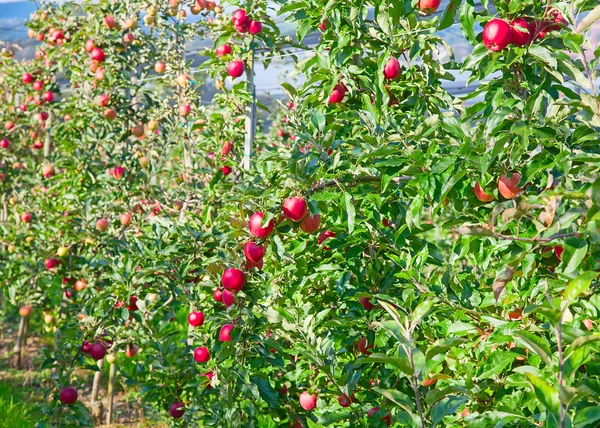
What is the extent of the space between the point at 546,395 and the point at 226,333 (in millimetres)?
1277

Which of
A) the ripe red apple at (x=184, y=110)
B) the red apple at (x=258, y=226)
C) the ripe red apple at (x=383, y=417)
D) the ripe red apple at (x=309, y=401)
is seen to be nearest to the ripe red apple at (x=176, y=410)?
the ripe red apple at (x=309, y=401)

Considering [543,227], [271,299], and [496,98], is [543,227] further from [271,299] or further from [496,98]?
[271,299]

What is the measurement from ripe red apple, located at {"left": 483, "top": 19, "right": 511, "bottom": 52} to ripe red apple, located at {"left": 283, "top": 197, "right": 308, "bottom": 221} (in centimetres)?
63

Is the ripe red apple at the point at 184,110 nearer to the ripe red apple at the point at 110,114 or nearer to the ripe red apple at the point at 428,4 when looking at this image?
the ripe red apple at the point at 110,114

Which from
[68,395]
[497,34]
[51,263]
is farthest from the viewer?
[51,263]

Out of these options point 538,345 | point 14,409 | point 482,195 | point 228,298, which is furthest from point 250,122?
point 14,409

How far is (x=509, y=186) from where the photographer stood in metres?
1.48

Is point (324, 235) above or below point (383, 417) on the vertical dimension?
above

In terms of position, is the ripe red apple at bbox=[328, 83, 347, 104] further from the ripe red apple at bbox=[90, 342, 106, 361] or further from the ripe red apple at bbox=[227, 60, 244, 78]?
the ripe red apple at bbox=[90, 342, 106, 361]

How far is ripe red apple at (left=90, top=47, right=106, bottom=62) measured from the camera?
3734mm

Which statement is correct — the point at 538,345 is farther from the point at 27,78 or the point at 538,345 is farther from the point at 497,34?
the point at 27,78

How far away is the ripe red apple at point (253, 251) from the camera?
181cm

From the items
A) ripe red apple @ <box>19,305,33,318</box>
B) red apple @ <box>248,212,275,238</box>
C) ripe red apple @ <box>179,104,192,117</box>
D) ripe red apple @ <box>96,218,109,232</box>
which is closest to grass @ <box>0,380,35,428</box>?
ripe red apple @ <box>19,305,33,318</box>

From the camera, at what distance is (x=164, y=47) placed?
4.31 metres
